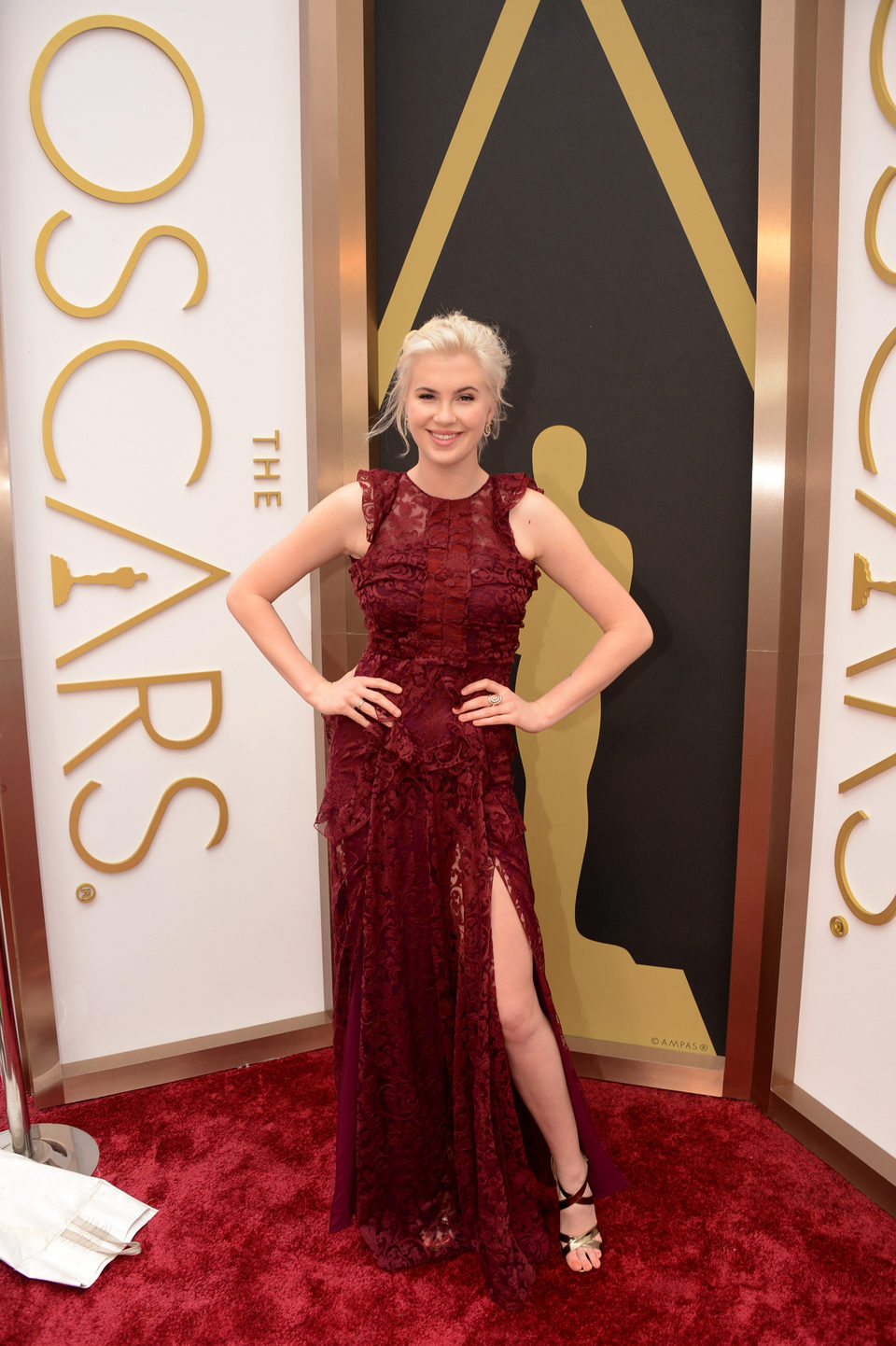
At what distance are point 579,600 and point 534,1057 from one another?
979 millimetres

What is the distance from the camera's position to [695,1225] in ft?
7.09

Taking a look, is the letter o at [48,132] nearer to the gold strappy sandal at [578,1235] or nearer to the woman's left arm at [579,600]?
the woman's left arm at [579,600]

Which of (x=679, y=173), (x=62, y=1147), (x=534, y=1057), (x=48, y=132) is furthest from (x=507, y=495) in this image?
(x=62, y=1147)

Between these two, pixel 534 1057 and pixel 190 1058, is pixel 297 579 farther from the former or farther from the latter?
pixel 190 1058

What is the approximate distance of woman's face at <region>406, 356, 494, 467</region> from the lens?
1907mm

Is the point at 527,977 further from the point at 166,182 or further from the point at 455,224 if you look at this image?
the point at 166,182

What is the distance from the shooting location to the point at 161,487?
2598 millimetres

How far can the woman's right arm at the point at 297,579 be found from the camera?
2023 millimetres

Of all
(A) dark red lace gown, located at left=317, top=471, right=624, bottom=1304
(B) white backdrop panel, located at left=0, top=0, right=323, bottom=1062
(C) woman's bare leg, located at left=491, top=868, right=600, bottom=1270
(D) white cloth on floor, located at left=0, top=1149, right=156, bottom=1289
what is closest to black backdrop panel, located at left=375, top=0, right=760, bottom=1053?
(B) white backdrop panel, located at left=0, top=0, right=323, bottom=1062

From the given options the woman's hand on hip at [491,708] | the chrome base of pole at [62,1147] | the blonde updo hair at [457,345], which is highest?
the blonde updo hair at [457,345]


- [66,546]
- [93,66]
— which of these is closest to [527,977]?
[66,546]

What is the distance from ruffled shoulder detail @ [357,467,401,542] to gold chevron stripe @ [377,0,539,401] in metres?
0.73

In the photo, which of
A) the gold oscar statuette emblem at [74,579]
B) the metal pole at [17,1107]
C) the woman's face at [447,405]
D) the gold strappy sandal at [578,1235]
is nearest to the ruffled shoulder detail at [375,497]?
the woman's face at [447,405]

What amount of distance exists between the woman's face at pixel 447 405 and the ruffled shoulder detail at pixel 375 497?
0.12 meters
